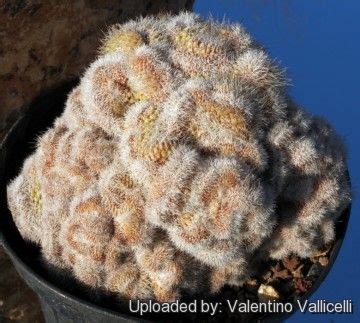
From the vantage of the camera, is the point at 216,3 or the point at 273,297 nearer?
the point at 273,297

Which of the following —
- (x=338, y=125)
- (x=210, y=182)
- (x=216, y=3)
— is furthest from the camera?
(x=216, y=3)

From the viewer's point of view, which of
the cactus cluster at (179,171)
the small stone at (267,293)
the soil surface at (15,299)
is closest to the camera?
the cactus cluster at (179,171)

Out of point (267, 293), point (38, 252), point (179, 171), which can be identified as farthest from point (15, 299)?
point (179, 171)

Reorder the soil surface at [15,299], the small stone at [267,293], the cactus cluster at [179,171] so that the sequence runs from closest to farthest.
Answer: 1. the cactus cluster at [179,171]
2. the small stone at [267,293]
3. the soil surface at [15,299]

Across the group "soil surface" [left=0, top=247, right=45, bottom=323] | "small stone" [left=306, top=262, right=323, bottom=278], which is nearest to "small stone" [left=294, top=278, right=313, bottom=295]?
"small stone" [left=306, top=262, right=323, bottom=278]

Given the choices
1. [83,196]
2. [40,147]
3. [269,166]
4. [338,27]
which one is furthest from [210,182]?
[338,27]

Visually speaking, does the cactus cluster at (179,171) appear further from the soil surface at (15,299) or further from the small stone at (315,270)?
the soil surface at (15,299)

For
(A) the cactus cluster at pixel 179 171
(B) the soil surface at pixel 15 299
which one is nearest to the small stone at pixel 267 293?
(A) the cactus cluster at pixel 179 171

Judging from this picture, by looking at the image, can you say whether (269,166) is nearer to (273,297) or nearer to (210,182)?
(210,182)
